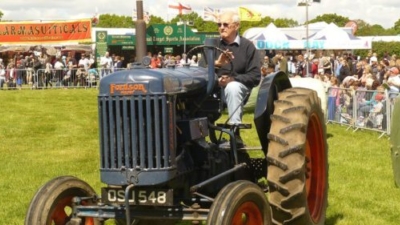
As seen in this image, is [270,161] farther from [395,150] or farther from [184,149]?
[395,150]

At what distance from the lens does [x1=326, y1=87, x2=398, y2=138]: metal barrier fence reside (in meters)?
15.8

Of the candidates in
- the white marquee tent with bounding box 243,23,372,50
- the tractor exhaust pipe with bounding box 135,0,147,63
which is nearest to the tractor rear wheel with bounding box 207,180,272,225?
the tractor exhaust pipe with bounding box 135,0,147,63

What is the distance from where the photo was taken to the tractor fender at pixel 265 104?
630 cm

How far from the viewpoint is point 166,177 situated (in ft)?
17.6

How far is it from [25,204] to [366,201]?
3954 millimetres

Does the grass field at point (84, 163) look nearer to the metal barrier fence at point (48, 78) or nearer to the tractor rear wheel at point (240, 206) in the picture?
the tractor rear wheel at point (240, 206)

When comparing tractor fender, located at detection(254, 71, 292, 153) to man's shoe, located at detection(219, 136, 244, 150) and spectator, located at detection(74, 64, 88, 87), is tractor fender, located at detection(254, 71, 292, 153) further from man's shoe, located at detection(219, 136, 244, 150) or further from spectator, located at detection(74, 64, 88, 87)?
spectator, located at detection(74, 64, 88, 87)

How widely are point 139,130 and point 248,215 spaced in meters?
1.07

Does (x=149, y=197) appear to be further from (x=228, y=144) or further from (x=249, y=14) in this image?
(x=249, y=14)

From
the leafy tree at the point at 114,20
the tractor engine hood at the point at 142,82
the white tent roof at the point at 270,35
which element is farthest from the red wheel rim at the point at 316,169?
the leafy tree at the point at 114,20

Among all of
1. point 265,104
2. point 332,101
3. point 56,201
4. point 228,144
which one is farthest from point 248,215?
point 332,101

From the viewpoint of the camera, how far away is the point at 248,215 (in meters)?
5.63

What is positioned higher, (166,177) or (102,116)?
(102,116)

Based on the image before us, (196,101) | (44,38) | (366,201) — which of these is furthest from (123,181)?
(44,38)
